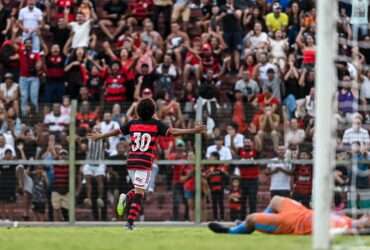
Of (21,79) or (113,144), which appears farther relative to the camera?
(21,79)

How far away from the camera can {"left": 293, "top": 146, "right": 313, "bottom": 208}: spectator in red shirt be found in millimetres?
23062

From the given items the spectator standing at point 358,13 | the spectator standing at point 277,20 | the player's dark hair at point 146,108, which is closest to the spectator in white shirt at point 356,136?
the spectator standing at point 358,13

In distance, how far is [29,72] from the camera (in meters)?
26.8

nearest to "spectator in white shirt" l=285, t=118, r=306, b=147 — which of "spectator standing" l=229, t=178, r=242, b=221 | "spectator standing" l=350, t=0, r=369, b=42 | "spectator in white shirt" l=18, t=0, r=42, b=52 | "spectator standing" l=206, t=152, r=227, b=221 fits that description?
"spectator standing" l=229, t=178, r=242, b=221

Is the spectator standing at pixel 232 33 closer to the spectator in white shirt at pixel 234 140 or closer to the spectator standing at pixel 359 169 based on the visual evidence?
the spectator in white shirt at pixel 234 140

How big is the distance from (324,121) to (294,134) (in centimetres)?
1192

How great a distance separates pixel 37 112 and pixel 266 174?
4771 millimetres

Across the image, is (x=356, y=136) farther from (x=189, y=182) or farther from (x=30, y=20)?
(x=30, y=20)

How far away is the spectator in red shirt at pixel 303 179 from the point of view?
75.7ft

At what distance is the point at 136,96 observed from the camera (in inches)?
1020

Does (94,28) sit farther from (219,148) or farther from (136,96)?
(219,148)

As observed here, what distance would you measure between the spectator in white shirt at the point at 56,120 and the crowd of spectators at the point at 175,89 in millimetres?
26

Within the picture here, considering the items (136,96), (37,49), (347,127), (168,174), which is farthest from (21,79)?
(347,127)

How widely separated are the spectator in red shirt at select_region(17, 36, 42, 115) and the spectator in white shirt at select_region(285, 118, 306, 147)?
19.4 ft
